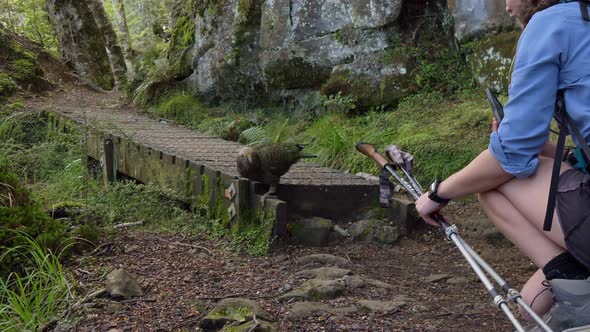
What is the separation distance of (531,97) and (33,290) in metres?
3.15

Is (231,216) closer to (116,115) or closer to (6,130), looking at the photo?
(6,130)

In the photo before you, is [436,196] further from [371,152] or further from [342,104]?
[342,104]

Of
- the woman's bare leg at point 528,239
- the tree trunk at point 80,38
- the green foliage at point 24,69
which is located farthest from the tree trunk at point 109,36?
the woman's bare leg at point 528,239

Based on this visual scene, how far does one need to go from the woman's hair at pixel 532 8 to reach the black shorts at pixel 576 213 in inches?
25.8

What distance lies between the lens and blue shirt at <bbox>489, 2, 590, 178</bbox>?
237 cm

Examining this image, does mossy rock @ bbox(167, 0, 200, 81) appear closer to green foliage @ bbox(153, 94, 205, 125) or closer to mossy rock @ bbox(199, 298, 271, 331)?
green foliage @ bbox(153, 94, 205, 125)

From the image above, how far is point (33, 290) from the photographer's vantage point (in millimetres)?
4070

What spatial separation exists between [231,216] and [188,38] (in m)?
8.50

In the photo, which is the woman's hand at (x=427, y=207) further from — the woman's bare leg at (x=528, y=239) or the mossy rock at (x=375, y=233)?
the mossy rock at (x=375, y=233)

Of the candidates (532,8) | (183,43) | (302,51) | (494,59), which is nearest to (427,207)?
(532,8)

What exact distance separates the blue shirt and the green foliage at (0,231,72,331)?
2834mm

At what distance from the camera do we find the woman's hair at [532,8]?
2.53 m

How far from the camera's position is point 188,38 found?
44.3 feet

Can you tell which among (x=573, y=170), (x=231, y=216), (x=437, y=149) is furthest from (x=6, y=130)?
(x=573, y=170)
